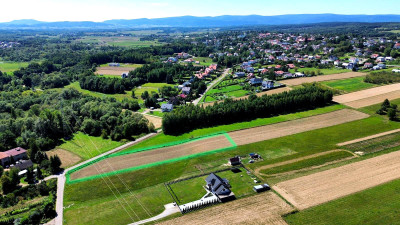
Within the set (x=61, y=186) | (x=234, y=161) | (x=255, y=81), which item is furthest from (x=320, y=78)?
(x=61, y=186)

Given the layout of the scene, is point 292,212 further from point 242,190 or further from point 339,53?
point 339,53

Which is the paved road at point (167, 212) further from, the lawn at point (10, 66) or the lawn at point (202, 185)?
the lawn at point (10, 66)

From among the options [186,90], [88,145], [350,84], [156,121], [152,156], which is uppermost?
[350,84]

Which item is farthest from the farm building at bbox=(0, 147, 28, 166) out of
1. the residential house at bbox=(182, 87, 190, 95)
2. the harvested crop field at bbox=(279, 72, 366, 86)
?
the harvested crop field at bbox=(279, 72, 366, 86)

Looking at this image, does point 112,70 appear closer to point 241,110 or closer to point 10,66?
point 10,66

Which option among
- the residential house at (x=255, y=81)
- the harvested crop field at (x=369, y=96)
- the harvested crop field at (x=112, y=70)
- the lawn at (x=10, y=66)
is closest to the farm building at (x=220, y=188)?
the harvested crop field at (x=369, y=96)

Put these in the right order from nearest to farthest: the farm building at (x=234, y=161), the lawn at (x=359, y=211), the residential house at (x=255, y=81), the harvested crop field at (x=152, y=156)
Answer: the lawn at (x=359, y=211) → the farm building at (x=234, y=161) → the harvested crop field at (x=152, y=156) → the residential house at (x=255, y=81)
